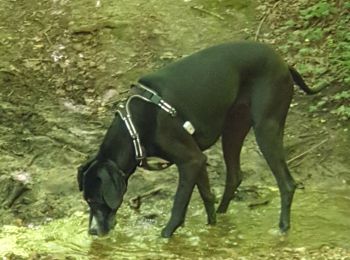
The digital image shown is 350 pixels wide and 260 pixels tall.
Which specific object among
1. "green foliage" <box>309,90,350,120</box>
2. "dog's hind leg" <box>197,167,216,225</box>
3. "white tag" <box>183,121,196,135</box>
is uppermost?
"white tag" <box>183,121,196,135</box>

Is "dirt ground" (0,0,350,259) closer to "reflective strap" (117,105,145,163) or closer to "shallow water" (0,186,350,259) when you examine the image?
"shallow water" (0,186,350,259)

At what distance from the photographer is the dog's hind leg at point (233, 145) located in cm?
636

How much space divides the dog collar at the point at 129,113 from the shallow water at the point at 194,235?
0.62 m

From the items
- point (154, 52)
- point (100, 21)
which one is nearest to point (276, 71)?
point (154, 52)

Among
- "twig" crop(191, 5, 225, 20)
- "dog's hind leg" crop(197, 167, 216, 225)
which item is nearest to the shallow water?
"dog's hind leg" crop(197, 167, 216, 225)

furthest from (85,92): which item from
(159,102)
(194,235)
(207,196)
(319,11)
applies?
(159,102)

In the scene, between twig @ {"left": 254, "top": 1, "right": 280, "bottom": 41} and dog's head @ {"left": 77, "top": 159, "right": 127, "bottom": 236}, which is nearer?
dog's head @ {"left": 77, "top": 159, "right": 127, "bottom": 236}

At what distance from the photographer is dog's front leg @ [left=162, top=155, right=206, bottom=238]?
5879mm

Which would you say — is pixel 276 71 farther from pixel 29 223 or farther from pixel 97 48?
pixel 97 48

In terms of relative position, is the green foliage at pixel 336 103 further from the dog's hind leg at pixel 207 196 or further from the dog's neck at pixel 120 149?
the dog's neck at pixel 120 149

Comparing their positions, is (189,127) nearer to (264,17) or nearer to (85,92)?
(85,92)

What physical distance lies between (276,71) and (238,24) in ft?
14.2

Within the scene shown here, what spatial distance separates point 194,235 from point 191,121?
87 cm

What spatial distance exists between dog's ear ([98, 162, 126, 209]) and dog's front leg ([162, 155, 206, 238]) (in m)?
0.46
